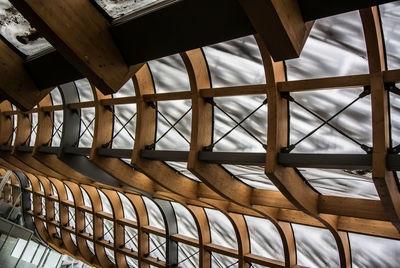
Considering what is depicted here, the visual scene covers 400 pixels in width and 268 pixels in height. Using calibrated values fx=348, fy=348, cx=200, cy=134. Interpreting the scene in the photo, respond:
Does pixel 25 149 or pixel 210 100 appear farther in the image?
pixel 25 149

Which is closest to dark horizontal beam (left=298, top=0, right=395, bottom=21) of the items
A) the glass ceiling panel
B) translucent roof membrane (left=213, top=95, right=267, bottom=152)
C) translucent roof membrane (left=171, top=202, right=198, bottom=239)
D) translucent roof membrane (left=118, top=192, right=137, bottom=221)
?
translucent roof membrane (left=213, top=95, right=267, bottom=152)

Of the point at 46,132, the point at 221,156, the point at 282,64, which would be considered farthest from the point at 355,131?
the point at 46,132

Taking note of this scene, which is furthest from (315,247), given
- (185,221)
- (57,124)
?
(57,124)

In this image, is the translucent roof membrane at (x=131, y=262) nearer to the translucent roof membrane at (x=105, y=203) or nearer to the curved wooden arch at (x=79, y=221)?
the translucent roof membrane at (x=105, y=203)

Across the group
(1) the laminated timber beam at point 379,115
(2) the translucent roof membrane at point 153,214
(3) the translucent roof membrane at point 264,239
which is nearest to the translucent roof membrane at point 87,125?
(2) the translucent roof membrane at point 153,214

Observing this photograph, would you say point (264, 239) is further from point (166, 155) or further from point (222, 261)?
point (166, 155)

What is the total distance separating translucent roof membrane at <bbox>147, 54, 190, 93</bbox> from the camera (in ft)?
37.6

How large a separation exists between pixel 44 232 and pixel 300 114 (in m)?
34.4

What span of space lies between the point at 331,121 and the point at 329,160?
1709 millimetres

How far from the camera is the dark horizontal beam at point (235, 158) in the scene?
30.0ft

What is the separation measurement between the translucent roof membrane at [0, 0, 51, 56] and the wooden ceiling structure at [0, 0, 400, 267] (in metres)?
0.21

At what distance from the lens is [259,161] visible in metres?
9.11

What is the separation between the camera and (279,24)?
323cm

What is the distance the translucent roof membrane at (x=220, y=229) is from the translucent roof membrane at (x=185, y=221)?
1.50 metres
